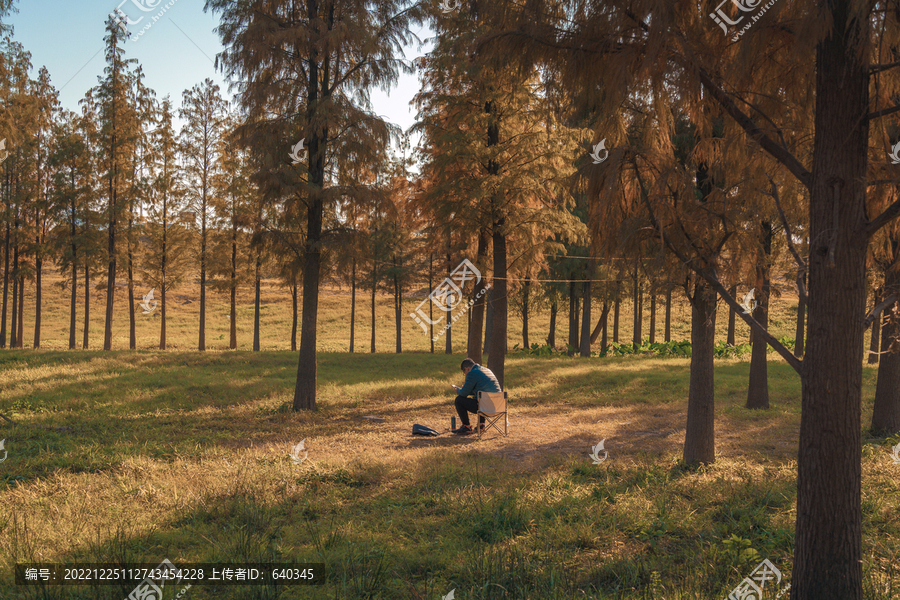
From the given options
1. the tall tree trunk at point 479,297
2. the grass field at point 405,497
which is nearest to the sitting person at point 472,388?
the grass field at point 405,497

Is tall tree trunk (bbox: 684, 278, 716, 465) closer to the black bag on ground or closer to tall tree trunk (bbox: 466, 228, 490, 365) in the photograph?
the black bag on ground

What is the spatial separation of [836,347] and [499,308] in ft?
38.1

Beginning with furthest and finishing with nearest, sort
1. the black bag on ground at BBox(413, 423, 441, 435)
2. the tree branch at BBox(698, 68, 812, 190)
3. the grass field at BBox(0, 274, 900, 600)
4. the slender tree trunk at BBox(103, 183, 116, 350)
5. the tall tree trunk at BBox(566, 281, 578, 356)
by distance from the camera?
the tall tree trunk at BBox(566, 281, 578, 356) → the slender tree trunk at BBox(103, 183, 116, 350) → the black bag on ground at BBox(413, 423, 441, 435) → the grass field at BBox(0, 274, 900, 600) → the tree branch at BBox(698, 68, 812, 190)

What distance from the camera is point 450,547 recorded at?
14.8ft

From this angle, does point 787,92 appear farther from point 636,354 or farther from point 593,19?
point 636,354

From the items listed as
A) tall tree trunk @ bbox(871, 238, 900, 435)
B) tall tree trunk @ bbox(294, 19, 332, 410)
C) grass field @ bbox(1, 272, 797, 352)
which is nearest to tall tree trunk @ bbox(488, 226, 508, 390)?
tall tree trunk @ bbox(294, 19, 332, 410)

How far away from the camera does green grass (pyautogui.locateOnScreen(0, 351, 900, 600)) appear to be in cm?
398

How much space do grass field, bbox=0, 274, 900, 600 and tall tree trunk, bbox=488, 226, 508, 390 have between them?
1620mm

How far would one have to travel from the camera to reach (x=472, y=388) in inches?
Answer: 412

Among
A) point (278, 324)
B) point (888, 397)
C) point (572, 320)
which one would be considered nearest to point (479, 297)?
point (888, 397)

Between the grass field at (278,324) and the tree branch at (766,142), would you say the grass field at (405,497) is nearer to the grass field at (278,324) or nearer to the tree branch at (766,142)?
the tree branch at (766,142)

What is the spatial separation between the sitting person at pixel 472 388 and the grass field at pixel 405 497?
1.29 feet

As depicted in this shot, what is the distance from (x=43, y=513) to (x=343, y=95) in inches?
434

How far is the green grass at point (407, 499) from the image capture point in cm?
398
